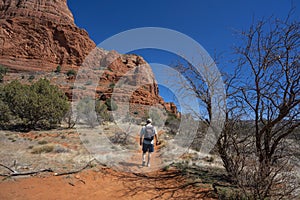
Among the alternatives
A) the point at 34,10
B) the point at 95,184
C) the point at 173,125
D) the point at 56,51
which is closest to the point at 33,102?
the point at 95,184

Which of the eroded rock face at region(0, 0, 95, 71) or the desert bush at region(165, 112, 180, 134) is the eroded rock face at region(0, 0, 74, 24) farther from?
the desert bush at region(165, 112, 180, 134)

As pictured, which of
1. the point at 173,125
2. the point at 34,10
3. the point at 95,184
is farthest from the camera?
the point at 34,10

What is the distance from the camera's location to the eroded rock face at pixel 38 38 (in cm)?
4759

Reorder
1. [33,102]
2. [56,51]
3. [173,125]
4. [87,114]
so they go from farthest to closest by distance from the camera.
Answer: [56,51], [173,125], [87,114], [33,102]

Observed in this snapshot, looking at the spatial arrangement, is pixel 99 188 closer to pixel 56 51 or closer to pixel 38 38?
pixel 56 51

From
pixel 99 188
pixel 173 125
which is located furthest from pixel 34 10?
pixel 99 188

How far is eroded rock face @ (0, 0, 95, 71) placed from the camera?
4759 cm

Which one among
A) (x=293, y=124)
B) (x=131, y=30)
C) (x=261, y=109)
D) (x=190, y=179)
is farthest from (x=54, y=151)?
(x=293, y=124)

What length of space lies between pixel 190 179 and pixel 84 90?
33.0 metres

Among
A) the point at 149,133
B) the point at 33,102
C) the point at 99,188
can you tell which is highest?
the point at 33,102

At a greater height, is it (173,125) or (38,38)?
(38,38)

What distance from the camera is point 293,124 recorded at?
400 centimetres

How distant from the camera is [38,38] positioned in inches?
2046

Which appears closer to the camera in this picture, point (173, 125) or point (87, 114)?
point (87, 114)
